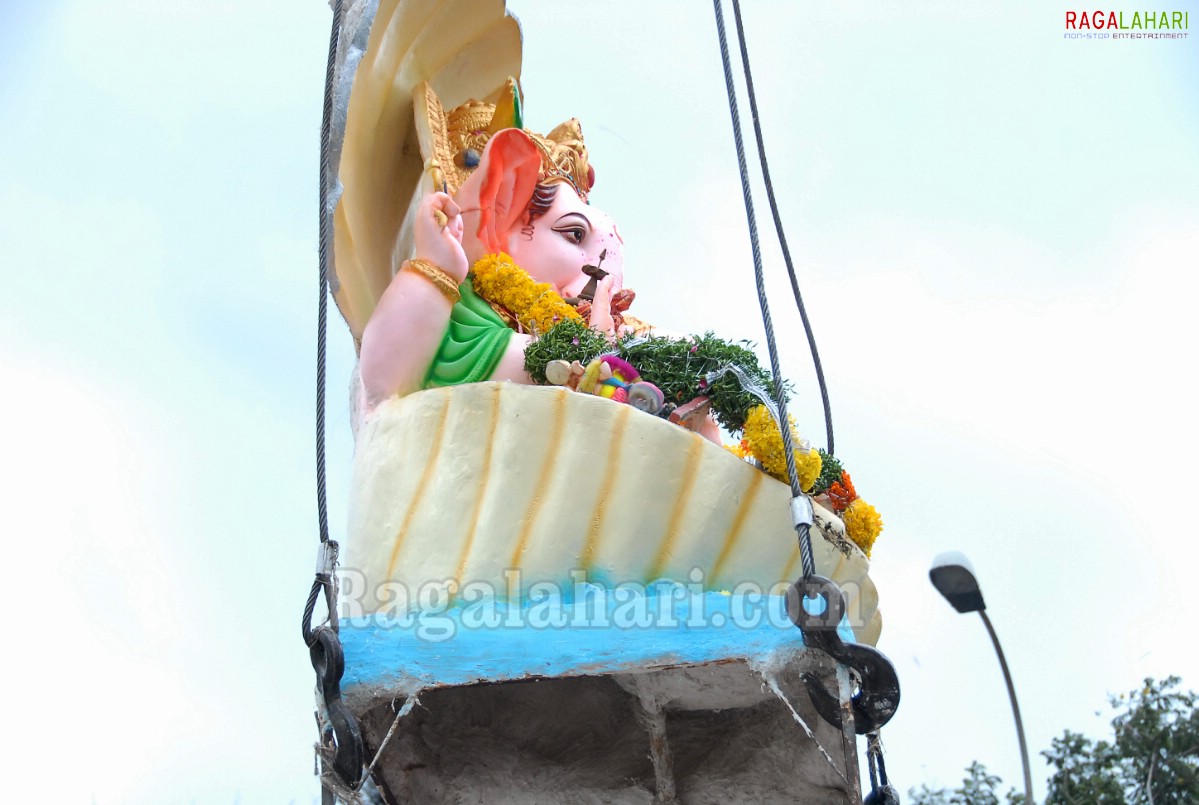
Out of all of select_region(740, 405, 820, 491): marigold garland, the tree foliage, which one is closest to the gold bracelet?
select_region(740, 405, 820, 491): marigold garland

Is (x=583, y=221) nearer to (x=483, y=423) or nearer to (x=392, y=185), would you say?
(x=392, y=185)

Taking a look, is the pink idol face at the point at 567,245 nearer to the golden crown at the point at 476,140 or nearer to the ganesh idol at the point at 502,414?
the ganesh idol at the point at 502,414

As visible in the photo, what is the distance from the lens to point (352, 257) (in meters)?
6.73

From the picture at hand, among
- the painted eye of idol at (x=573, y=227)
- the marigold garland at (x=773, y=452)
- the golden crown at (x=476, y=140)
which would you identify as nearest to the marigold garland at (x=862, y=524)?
the marigold garland at (x=773, y=452)

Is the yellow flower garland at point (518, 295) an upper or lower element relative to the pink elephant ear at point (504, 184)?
lower

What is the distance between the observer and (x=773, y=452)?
556 cm

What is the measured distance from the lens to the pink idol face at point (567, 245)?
23.3 feet

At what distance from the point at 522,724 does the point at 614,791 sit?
51 cm

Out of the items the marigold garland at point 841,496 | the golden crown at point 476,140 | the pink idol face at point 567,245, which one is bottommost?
the marigold garland at point 841,496

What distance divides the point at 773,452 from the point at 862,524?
70 cm

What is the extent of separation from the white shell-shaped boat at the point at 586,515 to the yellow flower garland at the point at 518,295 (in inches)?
32.6

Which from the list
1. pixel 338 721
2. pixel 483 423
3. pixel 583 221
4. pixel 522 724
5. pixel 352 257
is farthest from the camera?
pixel 583 221

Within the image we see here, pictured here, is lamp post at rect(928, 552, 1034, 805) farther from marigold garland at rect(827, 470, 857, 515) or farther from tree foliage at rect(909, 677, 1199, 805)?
tree foliage at rect(909, 677, 1199, 805)

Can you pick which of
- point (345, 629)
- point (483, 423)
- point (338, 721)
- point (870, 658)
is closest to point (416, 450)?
point (483, 423)
